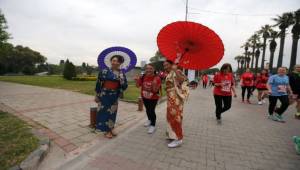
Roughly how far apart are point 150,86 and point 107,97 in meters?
1.09

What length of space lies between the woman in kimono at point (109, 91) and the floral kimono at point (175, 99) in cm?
109

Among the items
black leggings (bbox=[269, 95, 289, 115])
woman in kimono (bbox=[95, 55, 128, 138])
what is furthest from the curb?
black leggings (bbox=[269, 95, 289, 115])

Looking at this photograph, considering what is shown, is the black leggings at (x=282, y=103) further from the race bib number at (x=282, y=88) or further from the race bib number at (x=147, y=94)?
the race bib number at (x=147, y=94)

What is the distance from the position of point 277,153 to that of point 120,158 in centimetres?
311

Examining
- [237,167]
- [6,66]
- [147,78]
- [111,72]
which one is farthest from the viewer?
[6,66]

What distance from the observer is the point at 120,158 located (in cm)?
340

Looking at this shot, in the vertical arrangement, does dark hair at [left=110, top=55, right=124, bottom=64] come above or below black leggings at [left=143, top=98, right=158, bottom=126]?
above

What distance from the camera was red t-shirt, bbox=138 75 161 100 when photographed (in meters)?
4.76

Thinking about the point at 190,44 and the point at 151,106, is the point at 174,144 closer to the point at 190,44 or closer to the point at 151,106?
the point at 151,106

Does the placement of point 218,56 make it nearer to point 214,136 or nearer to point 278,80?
point 214,136

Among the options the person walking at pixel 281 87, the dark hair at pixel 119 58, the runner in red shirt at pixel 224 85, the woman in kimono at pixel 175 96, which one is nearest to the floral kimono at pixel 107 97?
the dark hair at pixel 119 58

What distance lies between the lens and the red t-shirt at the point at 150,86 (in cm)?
476

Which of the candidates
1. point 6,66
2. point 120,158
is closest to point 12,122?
point 120,158

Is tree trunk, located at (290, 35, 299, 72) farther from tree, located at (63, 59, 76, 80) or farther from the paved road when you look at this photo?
tree, located at (63, 59, 76, 80)
